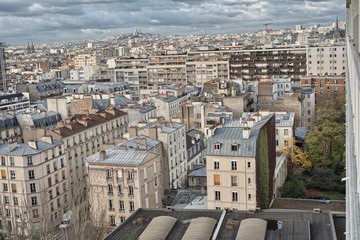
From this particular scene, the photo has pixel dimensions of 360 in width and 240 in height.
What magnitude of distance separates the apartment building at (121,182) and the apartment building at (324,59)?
62.2m

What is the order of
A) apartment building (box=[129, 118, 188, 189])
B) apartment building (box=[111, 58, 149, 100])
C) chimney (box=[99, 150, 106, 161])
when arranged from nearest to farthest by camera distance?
chimney (box=[99, 150, 106, 161])
apartment building (box=[129, 118, 188, 189])
apartment building (box=[111, 58, 149, 100])

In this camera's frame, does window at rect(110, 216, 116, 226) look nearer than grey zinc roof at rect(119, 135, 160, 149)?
Yes

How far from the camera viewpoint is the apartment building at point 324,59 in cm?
8910

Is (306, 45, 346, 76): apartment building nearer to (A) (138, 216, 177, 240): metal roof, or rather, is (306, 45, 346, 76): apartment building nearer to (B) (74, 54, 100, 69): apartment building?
(A) (138, 216, 177, 240): metal roof

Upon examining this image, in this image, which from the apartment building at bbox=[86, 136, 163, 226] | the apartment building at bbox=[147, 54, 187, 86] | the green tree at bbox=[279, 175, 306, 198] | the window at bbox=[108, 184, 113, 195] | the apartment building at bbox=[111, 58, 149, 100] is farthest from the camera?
the apartment building at bbox=[111, 58, 149, 100]

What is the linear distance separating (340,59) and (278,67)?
1521cm

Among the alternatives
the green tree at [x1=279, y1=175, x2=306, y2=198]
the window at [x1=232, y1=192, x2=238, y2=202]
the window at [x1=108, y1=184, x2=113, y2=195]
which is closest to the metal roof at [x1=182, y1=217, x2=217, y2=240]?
the window at [x1=232, y1=192, x2=238, y2=202]

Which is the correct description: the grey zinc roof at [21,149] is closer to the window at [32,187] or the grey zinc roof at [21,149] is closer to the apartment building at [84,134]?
the window at [32,187]

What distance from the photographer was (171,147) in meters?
39.8

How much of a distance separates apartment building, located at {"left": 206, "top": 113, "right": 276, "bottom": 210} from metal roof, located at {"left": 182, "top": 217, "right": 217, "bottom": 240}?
6331 millimetres

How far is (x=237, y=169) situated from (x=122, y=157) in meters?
8.19

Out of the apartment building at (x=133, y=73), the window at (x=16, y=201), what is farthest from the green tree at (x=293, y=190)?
the apartment building at (x=133, y=73)

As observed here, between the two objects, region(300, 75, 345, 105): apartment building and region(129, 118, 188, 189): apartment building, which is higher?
region(300, 75, 345, 105): apartment building

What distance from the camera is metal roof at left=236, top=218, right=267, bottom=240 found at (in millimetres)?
21562
